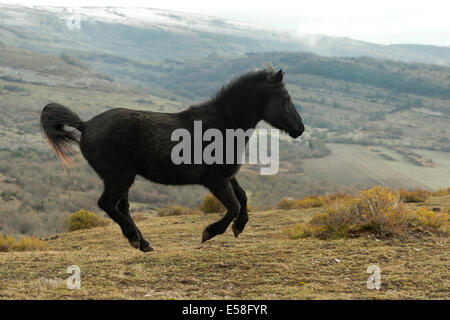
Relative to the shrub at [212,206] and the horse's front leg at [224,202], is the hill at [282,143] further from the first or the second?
the shrub at [212,206]

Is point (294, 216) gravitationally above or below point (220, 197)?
below

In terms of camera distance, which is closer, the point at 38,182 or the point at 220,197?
the point at 220,197

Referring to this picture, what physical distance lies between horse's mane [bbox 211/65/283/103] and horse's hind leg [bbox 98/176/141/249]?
2.02 m

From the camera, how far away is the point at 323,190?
2547 inches

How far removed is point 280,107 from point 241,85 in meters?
0.75

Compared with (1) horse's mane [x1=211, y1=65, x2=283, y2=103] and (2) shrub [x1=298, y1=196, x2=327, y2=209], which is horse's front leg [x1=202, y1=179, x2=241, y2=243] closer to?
(1) horse's mane [x1=211, y1=65, x2=283, y2=103]

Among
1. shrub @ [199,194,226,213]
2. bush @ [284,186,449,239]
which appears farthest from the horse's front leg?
shrub @ [199,194,226,213]

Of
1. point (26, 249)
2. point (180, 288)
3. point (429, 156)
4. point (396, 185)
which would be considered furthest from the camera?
point (429, 156)

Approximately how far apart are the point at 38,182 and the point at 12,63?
120646 millimetres

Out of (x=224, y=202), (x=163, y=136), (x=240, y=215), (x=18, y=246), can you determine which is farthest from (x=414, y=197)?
(x=18, y=246)

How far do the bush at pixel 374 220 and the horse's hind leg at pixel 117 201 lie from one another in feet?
10.4
